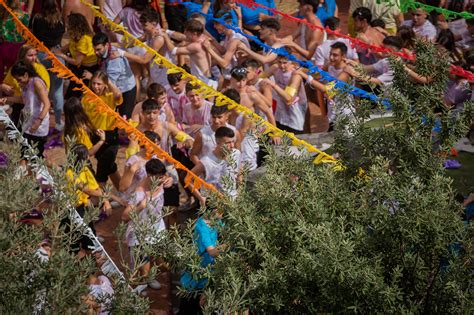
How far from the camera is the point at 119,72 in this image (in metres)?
12.9

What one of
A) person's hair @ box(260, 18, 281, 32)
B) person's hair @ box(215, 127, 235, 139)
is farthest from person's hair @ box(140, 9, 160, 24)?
person's hair @ box(215, 127, 235, 139)

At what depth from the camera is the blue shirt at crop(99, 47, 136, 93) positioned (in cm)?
1282

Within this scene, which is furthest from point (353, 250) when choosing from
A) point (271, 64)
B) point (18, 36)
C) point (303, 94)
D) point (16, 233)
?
point (18, 36)

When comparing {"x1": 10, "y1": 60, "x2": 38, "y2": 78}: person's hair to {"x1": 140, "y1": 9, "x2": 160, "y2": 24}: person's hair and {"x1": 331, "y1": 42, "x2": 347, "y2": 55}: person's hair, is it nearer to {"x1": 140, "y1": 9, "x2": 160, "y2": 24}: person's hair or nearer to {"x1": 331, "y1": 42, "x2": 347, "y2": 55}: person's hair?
{"x1": 140, "y1": 9, "x2": 160, "y2": 24}: person's hair

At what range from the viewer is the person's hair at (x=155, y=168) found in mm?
10031

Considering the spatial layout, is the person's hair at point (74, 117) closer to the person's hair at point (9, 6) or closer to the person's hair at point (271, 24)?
the person's hair at point (9, 6)

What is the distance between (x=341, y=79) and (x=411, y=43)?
1062 mm

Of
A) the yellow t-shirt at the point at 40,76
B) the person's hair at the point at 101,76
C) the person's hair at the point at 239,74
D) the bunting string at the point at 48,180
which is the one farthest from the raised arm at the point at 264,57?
the bunting string at the point at 48,180

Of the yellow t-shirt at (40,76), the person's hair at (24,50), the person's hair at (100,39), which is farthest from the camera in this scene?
the person's hair at (100,39)

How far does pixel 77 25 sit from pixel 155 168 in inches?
154

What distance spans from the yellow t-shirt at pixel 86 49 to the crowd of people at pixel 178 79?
19mm

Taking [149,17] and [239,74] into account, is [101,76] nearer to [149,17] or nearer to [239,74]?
[239,74]

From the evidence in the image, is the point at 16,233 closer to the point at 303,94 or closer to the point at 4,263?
the point at 4,263

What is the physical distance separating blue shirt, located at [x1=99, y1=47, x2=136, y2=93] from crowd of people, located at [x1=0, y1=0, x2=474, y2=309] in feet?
0.05
